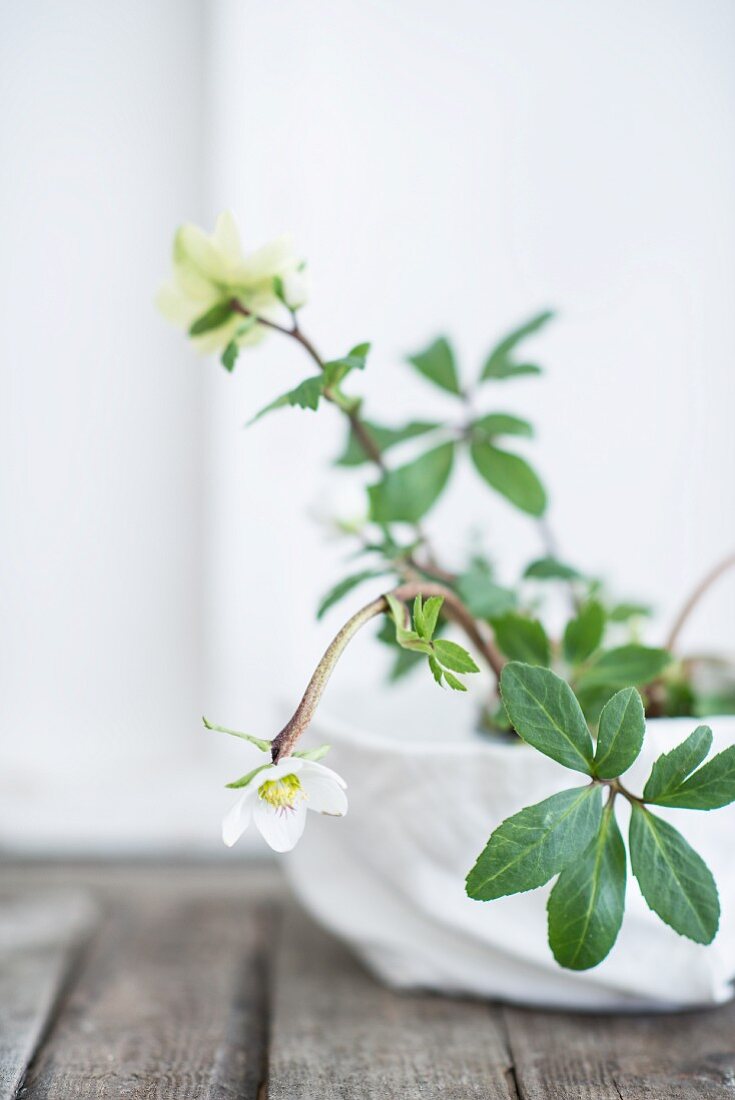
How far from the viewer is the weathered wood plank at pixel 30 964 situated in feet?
1.70

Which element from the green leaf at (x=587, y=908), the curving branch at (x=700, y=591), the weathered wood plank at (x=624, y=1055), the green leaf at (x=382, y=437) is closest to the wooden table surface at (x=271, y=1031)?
the weathered wood plank at (x=624, y=1055)

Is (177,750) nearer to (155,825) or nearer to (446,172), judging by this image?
(155,825)

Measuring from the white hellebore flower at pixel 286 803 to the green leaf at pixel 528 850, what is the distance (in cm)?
6

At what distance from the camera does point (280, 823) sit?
40 centimetres

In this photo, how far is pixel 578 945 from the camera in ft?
1.35

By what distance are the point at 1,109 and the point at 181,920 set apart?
0.74 metres

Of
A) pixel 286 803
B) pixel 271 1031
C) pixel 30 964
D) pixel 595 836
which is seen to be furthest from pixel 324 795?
pixel 30 964

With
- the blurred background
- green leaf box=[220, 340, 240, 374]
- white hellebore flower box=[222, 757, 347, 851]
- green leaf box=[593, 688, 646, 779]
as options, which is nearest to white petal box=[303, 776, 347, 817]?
white hellebore flower box=[222, 757, 347, 851]

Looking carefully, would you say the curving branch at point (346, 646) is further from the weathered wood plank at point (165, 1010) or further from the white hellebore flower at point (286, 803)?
the weathered wood plank at point (165, 1010)

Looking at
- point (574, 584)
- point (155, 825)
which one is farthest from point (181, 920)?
point (574, 584)

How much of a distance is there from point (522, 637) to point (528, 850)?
15cm

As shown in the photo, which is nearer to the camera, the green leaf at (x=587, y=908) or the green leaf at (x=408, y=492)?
the green leaf at (x=587, y=908)

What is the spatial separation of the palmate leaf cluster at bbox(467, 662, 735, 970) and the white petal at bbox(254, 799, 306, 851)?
2.9 inches

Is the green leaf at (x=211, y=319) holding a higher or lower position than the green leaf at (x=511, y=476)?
higher
